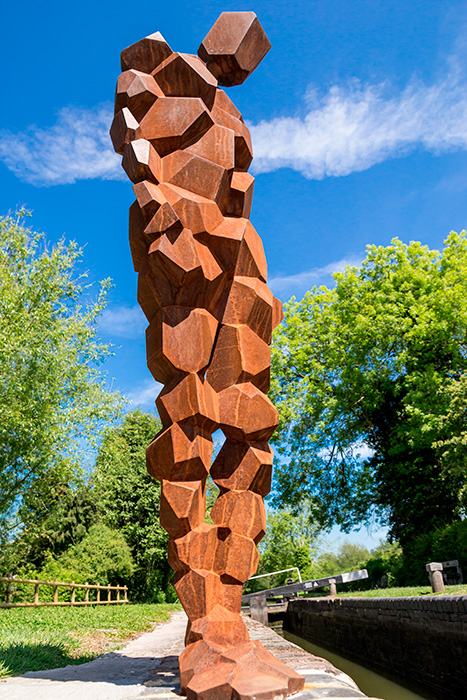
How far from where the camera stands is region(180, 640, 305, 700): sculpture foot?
2150 mm

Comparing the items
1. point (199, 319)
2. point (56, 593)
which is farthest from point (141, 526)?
point (199, 319)

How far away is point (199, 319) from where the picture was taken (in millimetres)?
3211

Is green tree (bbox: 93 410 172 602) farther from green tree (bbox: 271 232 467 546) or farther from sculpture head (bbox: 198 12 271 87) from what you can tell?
sculpture head (bbox: 198 12 271 87)

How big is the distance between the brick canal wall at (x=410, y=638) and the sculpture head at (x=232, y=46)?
6.72 m

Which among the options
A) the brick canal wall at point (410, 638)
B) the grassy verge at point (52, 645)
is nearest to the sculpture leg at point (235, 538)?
the grassy verge at point (52, 645)

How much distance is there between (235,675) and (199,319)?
6.13ft

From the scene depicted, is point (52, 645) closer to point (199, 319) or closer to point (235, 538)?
point (235, 538)

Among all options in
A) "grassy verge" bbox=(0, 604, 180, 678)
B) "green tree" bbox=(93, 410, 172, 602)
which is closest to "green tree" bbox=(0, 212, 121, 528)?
"grassy verge" bbox=(0, 604, 180, 678)

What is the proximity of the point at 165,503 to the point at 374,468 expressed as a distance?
1789cm

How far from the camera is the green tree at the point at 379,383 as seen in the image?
1722 centimetres

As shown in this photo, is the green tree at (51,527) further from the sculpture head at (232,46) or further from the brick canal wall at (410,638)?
the sculpture head at (232,46)

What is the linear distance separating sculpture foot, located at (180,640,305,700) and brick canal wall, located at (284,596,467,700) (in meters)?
5.49

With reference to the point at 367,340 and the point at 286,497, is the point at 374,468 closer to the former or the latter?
the point at 286,497

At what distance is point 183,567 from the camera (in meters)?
2.90
